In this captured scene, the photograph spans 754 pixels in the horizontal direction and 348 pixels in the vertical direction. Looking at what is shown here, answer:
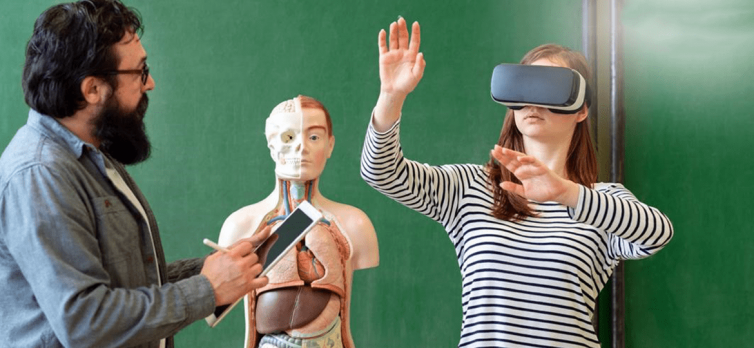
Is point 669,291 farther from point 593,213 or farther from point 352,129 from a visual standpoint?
point 593,213

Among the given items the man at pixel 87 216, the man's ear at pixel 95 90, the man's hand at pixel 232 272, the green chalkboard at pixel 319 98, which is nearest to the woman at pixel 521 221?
the man's hand at pixel 232 272

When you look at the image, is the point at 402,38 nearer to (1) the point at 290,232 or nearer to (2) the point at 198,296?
(1) the point at 290,232

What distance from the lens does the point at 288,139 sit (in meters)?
2.93

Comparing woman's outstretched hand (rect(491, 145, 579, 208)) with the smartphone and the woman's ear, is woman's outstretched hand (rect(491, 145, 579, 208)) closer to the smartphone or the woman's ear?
the woman's ear

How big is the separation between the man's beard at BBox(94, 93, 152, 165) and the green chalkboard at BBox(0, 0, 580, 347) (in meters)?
1.83

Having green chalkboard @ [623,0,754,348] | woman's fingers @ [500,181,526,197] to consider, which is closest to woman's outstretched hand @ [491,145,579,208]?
woman's fingers @ [500,181,526,197]

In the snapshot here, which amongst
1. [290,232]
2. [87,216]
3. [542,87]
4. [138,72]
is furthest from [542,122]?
[87,216]

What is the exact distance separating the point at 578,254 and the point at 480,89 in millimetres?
1895

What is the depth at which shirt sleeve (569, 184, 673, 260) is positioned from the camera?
6.09 ft

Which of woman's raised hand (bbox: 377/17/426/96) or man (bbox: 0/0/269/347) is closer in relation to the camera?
man (bbox: 0/0/269/347)

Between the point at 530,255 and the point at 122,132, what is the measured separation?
98 cm

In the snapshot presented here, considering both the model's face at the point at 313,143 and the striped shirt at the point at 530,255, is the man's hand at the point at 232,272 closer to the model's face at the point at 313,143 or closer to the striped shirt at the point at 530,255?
the striped shirt at the point at 530,255

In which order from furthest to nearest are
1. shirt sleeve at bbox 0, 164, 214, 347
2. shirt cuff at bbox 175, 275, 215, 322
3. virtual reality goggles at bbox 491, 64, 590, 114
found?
virtual reality goggles at bbox 491, 64, 590, 114, shirt cuff at bbox 175, 275, 215, 322, shirt sleeve at bbox 0, 164, 214, 347

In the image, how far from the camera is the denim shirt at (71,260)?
1.58 metres
